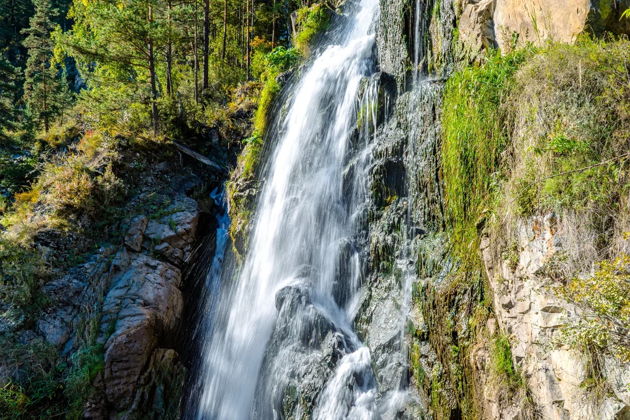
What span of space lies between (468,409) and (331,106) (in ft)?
25.6

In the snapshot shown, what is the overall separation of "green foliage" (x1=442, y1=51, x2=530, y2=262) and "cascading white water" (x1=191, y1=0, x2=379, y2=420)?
260cm

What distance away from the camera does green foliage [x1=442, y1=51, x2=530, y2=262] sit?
5.41 m

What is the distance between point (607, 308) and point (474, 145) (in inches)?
124

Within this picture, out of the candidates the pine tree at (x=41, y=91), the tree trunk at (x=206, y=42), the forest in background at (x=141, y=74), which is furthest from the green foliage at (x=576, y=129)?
the pine tree at (x=41, y=91)

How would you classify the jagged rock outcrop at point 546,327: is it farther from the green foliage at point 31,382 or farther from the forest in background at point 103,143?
the green foliage at point 31,382

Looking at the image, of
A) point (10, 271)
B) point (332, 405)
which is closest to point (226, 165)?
point (10, 271)

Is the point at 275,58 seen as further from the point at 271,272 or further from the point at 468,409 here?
the point at 468,409

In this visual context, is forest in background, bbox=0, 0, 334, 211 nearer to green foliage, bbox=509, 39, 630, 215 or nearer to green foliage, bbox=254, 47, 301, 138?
green foliage, bbox=254, 47, 301, 138

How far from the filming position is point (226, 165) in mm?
13406

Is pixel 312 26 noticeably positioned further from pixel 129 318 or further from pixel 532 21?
pixel 129 318

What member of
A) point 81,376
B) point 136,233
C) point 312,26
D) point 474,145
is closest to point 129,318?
point 81,376

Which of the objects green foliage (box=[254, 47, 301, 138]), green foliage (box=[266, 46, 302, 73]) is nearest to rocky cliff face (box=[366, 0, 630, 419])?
green foliage (box=[254, 47, 301, 138])

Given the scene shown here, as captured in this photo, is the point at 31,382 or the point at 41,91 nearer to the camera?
the point at 31,382

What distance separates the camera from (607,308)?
306 cm
